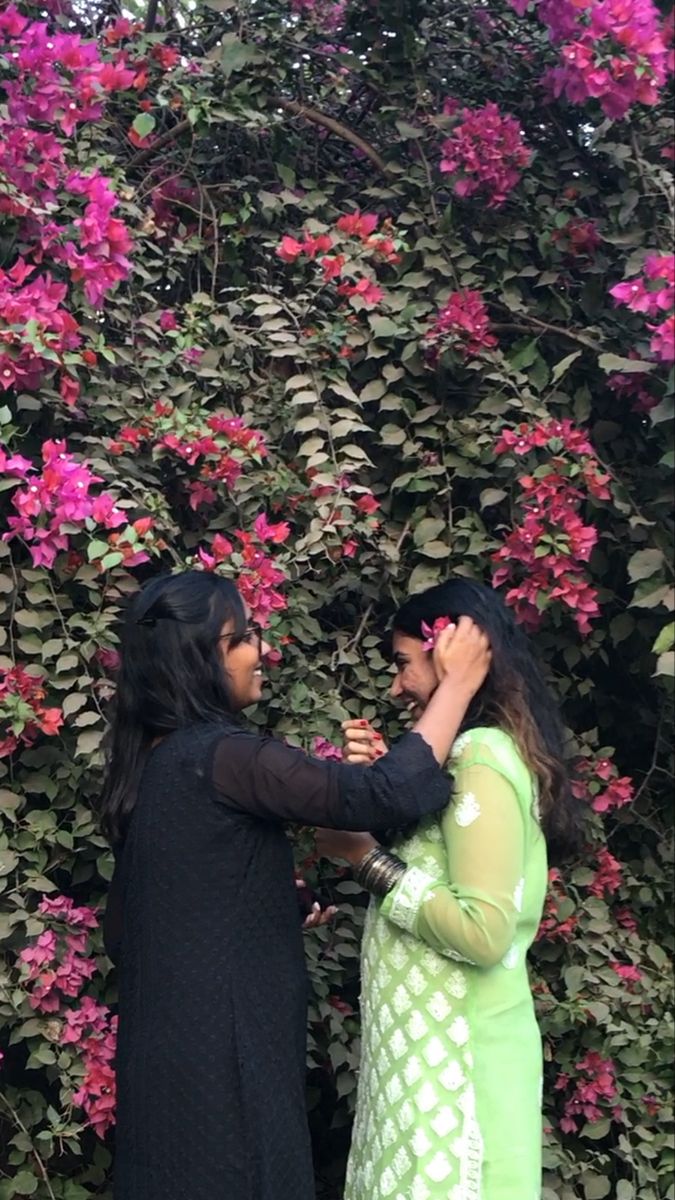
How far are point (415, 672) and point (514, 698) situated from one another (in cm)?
15

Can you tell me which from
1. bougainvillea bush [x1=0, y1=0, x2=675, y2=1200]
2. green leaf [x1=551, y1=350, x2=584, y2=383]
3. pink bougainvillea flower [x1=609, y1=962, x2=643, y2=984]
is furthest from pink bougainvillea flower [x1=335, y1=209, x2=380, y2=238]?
pink bougainvillea flower [x1=609, y1=962, x2=643, y2=984]

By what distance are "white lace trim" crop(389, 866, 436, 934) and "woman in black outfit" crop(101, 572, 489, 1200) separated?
112 millimetres

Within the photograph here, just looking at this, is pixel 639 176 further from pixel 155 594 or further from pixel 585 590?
pixel 155 594

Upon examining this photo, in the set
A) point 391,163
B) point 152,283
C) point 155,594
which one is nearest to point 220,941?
point 155,594

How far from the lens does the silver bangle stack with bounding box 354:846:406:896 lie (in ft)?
5.20

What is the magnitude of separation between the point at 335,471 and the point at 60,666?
0.64m

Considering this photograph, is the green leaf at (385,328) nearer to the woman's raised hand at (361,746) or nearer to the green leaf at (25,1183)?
the woman's raised hand at (361,746)

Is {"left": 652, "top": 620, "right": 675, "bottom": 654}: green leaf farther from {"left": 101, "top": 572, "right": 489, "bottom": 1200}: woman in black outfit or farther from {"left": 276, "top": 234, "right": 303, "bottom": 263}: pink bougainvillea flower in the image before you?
{"left": 276, "top": 234, "right": 303, "bottom": 263}: pink bougainvillea flower

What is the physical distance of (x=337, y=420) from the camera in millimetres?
2312

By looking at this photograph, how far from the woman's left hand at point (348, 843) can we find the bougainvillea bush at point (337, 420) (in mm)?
359

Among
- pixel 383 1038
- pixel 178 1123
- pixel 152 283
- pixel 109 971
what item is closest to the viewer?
pixel 178 1123

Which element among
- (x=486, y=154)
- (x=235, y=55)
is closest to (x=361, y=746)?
(x=486, y=154)

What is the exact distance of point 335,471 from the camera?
2.21 meters

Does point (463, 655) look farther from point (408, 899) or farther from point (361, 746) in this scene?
point (408, 899)
